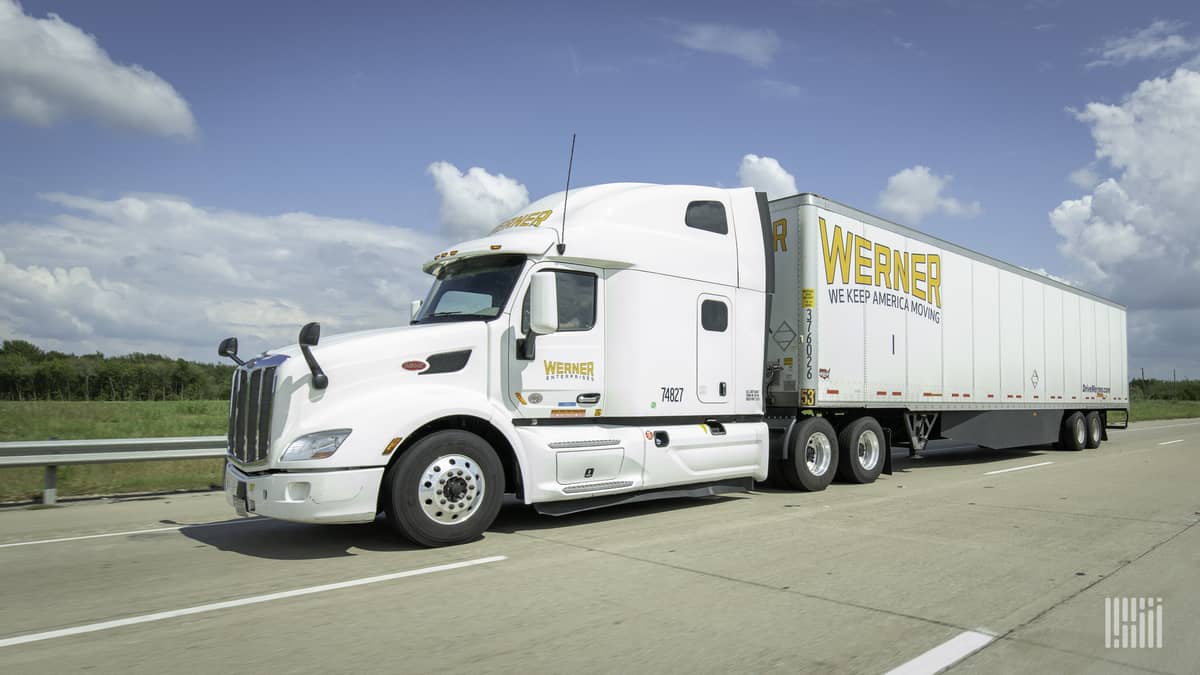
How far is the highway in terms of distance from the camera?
12.5ft

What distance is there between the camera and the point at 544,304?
6.75 meters

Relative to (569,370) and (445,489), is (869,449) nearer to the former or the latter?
(569,370)

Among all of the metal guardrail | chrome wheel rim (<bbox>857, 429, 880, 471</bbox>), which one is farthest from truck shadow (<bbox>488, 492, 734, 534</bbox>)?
the metal guardrail

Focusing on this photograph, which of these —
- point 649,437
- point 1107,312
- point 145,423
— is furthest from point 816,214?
point 145,423

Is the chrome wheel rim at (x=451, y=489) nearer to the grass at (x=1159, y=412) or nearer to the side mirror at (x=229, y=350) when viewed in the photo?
the side mirror at (x=229, y=350)

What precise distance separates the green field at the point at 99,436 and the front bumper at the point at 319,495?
539cm

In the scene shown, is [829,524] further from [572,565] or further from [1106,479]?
[1106,479]

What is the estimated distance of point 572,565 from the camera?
5.79 m

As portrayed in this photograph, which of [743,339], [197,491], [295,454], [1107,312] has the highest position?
[1107,312]

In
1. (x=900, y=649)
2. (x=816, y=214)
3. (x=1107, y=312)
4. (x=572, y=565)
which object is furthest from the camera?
(x=1107, y=312)

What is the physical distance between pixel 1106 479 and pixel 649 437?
26.8ft

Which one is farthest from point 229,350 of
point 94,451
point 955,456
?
point 955,456

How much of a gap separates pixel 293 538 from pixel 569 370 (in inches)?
116

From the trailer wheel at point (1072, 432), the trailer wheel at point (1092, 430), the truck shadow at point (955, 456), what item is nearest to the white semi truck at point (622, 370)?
the truck shadow at point (955, 456)
